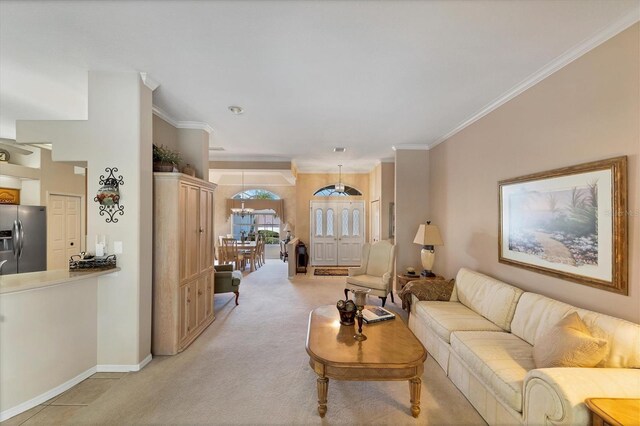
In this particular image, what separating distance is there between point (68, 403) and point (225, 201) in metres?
8.01

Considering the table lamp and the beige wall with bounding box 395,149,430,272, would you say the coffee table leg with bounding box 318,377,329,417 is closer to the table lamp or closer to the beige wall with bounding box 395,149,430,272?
the table lamp

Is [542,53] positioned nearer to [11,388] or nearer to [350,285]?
[350,285]

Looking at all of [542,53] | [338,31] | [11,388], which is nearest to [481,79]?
[542,53]

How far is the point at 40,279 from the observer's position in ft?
7.06

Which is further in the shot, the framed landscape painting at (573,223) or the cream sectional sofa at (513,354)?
the framed landscape painting at (573,223)

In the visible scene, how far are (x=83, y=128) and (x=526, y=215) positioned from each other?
4551 millimetres

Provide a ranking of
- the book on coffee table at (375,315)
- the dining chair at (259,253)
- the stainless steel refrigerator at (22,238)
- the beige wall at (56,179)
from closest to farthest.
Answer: the book on coffee table at (375,315) < the stainless steel refrigerator at (22,238) < the beige wall at (56,179) < the dining chair at (259,253)

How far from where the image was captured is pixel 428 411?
2.04 meters

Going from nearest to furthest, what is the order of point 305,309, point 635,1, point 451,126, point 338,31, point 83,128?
point 635,1, point 338,31, point 83,128, point 451,126, point 305,309

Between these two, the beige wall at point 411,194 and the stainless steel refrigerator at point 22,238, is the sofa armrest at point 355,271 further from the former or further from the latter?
the stainless steel refrigerator at point 22,238

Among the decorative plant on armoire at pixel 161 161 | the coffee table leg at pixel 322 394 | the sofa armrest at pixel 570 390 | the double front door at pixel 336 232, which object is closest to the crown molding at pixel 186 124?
the decorative plant on armoire at pixel 161 161

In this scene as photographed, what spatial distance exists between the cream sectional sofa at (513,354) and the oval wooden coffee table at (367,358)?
19.1 inches

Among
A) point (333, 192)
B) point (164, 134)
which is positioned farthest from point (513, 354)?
point (333, 192)

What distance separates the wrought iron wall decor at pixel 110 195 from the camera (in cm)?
249
